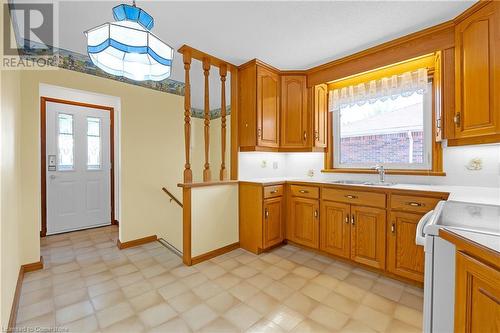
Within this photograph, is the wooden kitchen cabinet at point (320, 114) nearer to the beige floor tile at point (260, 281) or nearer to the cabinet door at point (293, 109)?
the cabinet door at point (293, 109)

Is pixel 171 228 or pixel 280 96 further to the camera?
pixel 171 228

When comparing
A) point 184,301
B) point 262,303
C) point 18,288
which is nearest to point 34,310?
point 18,288

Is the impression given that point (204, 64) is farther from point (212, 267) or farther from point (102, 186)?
point (102, 186)

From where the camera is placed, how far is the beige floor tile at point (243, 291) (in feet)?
6.07

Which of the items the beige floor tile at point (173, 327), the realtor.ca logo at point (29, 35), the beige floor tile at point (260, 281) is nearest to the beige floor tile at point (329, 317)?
the beige floor tile at point (260, 281)

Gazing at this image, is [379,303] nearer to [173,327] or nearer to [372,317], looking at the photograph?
[372,317]

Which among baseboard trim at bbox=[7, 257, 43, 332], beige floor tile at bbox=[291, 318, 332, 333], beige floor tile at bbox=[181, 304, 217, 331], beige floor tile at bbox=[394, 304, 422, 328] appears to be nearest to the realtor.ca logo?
baseboard trim at bbox=[7, 257, 43, 332]

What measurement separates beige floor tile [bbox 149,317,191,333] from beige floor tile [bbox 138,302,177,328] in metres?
0.04

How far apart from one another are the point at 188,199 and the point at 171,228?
4.42 feet

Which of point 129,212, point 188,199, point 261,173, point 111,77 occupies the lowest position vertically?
point 129,212

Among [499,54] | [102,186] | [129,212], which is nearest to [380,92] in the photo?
[499,54]

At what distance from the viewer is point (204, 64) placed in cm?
264

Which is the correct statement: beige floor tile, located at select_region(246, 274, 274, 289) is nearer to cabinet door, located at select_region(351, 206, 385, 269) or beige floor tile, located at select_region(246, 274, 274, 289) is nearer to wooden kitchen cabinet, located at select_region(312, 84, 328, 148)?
cabinet door, located at select_region(351, 206, 385, 269)

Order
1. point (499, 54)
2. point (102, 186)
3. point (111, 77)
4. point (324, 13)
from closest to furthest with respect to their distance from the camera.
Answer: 1. point (499, 54)
2. point (324, 13)
3. point (111, 77)
4. point (102, 186)
